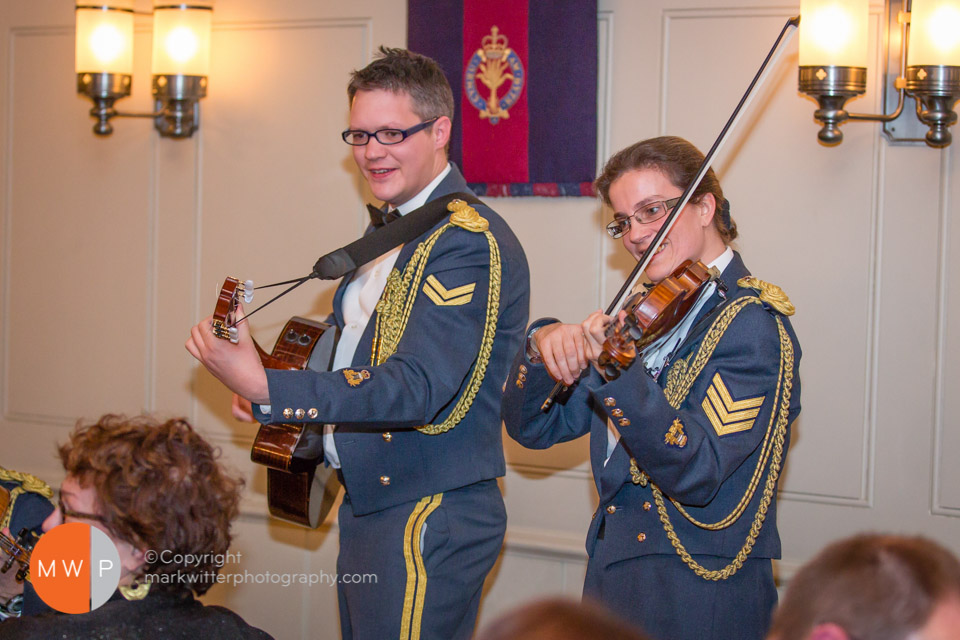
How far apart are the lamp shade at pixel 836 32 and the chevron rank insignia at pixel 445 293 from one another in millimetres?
1105

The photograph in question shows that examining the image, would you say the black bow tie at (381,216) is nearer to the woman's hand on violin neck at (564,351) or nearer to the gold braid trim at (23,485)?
the woman's hand on violin neck at (564,351)

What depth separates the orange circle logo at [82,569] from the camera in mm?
1504

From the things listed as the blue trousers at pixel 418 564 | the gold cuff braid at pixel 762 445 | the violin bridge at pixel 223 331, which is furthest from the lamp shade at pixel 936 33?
the violin bridge at pixel 223 331

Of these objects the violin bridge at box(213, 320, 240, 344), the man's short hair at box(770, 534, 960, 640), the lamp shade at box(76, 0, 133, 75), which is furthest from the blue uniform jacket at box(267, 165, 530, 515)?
the lamp shade at box(76, 0, 133, 75)

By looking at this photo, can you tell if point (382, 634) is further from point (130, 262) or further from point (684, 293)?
point (130, 262)

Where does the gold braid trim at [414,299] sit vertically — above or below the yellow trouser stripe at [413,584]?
above

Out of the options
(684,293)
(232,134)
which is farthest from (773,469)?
(232,134)

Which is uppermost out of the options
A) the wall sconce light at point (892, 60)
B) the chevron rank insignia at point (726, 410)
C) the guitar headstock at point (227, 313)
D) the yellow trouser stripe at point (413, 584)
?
the wall sconce light at point (892, 60)

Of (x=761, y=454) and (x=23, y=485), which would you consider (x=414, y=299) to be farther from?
(x=23, y=485)

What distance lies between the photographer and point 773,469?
5.86 feet

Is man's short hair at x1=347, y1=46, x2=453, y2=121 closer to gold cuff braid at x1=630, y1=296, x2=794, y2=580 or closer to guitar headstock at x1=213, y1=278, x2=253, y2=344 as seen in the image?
guitar headstock at x1=213, y1=278, x2=253, y2=344

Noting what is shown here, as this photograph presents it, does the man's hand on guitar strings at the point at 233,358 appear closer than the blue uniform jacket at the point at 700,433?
No

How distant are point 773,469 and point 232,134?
2220mm

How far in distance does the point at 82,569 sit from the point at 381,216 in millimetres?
1057
